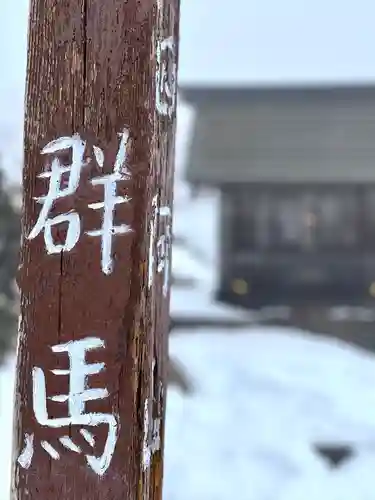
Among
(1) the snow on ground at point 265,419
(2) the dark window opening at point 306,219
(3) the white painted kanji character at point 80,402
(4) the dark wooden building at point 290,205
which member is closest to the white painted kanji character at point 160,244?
(3) the white painted kanji character at point 80,402

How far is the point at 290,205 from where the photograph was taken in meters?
7.52

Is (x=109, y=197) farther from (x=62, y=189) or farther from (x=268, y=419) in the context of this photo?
(x=268, y=419)

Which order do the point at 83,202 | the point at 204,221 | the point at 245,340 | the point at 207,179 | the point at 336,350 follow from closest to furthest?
1. the point at 83,202
2. the point at 336,350
3. the point at 245,340
4. the point at 207,179
5. the point at 204,221

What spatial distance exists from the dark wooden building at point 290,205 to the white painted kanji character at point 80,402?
6.47 metres

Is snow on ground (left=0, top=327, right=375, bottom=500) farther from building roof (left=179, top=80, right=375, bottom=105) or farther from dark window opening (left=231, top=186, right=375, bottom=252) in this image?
building roof (left=179, top=80, right=375, bottom=105)

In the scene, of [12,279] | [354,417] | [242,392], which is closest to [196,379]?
[242,392]

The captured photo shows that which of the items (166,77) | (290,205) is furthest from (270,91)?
(166,77)

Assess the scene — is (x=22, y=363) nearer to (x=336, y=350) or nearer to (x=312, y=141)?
(x=336, y=350)

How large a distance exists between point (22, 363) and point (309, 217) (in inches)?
272

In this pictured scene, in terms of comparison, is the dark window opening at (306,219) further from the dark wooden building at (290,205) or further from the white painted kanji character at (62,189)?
the white painted kanji character at (62,189)

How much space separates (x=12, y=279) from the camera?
5301 mm

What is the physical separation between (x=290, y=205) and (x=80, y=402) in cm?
693

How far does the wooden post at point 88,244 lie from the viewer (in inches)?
30.7

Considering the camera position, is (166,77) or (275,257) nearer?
(166,77)
